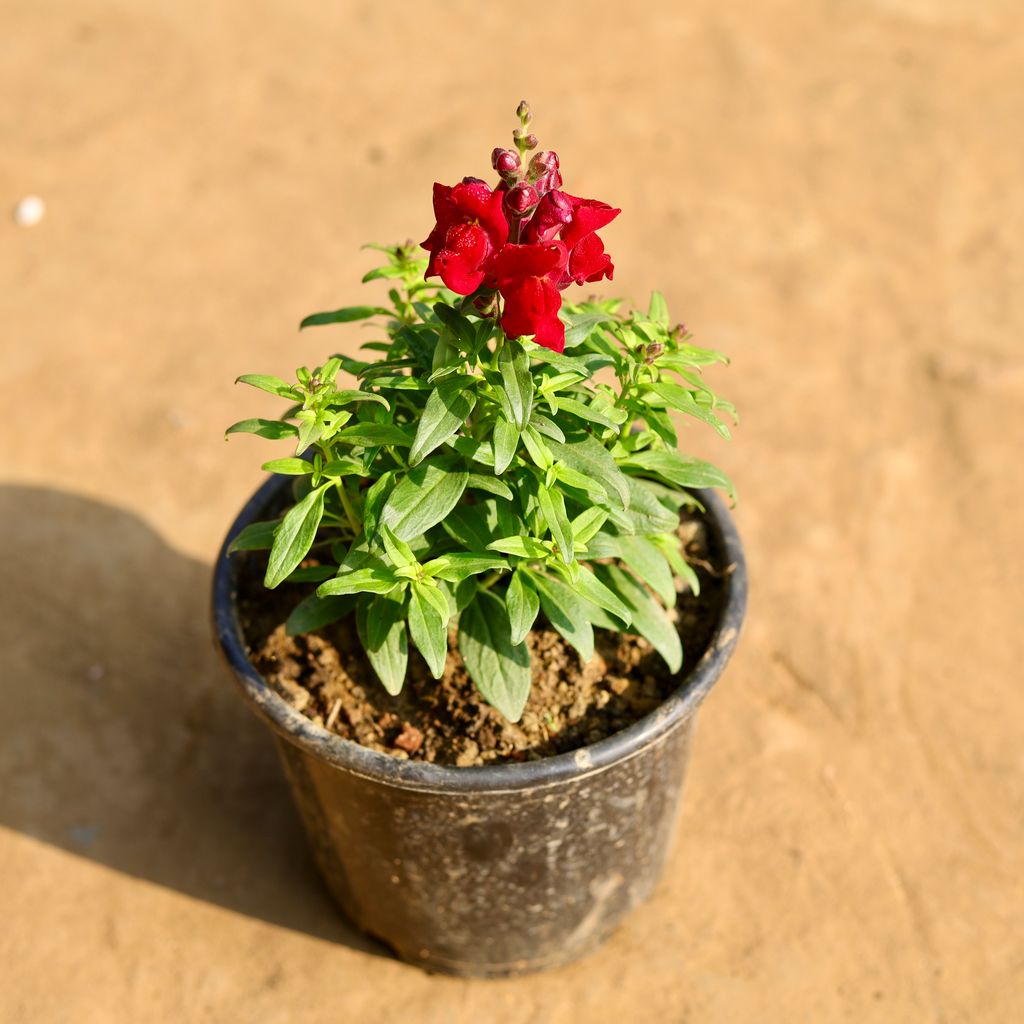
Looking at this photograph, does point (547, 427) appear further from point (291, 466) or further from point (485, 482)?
point (291, 466)

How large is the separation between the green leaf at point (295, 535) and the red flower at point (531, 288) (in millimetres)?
608

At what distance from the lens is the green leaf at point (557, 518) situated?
7.80ft

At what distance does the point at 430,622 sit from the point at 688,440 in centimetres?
235

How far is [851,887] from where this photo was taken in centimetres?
348

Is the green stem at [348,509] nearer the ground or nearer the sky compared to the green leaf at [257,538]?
nearer the sky

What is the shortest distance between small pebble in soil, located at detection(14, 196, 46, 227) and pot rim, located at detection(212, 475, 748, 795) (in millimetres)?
3331

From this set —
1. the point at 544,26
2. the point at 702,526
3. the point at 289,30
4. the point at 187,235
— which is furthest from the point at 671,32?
the point at 702,526

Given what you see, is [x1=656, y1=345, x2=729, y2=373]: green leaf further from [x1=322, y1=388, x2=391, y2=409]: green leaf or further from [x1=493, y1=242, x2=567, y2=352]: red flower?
[x1=322, y1=388, x2=391, y2=409]: green leaf

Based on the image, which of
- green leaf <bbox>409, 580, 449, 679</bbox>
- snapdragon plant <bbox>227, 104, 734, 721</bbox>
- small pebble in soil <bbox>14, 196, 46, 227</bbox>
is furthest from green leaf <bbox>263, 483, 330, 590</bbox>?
small pebble in soil <bbox>14, 196, 46, 227</bbox>

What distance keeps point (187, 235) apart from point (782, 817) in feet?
11.9

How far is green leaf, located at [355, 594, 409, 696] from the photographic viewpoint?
2609 mm

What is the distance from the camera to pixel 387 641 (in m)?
2.62

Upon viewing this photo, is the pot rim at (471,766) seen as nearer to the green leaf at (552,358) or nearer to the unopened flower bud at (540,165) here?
the green leaf at (552,358)

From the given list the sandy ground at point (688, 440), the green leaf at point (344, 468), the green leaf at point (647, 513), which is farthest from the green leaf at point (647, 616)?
the sandy ground at point (688, 440)
